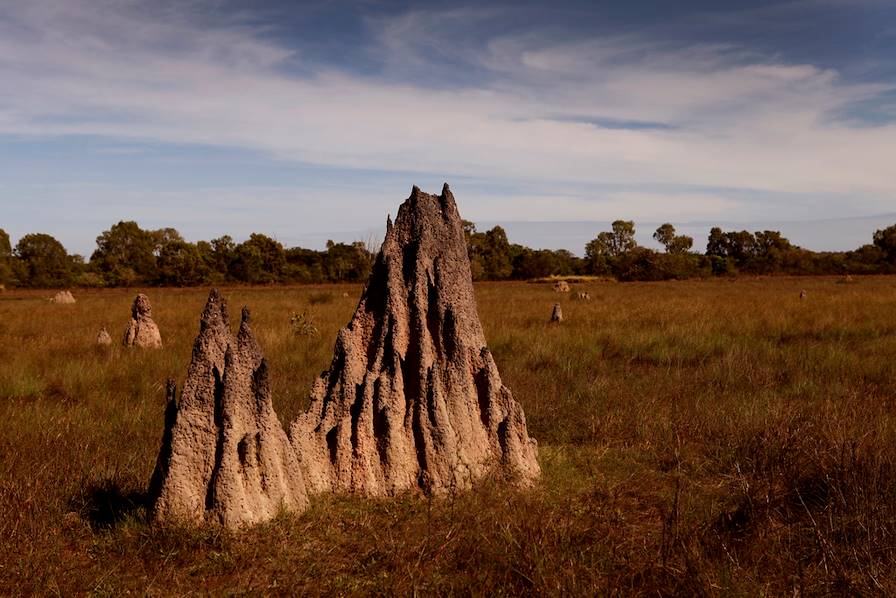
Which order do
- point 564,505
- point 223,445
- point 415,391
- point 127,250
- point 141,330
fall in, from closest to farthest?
point 223,445 < point 564,505 < point 415,391 < point 141,330 < point 127,250

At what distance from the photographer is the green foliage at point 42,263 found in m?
47.4

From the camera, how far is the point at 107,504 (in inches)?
174

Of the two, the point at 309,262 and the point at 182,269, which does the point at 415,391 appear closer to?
the point at 182,269

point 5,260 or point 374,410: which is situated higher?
point 5,260

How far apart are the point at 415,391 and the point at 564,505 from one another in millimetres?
1520

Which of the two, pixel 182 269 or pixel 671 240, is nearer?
pixel 182 269

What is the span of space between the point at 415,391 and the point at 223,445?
1.61 meters

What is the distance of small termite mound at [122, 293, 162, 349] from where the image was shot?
11.9 meters

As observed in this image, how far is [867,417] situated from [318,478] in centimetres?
579

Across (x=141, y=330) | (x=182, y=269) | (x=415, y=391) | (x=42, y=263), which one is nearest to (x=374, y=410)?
(x=415, y=391)

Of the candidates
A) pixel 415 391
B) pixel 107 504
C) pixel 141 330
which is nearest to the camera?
pixel 107 504

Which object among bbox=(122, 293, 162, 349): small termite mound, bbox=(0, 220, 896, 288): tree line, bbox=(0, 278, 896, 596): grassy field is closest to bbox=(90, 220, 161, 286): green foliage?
bbox=(0, 220, 896, 288): tree line

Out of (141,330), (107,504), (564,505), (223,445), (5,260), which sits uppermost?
(5,260)

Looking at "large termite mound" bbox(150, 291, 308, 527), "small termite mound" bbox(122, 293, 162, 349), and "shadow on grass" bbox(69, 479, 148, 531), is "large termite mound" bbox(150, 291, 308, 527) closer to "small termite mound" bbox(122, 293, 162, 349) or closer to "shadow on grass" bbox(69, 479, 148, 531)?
"shadow on grass" bbox(69, 479, 148, 531)
